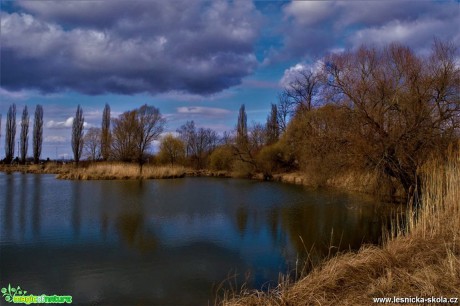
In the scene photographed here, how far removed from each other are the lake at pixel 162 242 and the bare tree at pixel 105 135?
817 inches

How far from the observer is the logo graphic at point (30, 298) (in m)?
4.75

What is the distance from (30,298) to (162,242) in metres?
3.13

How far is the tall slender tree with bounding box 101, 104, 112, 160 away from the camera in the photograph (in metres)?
34.5

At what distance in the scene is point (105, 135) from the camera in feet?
117

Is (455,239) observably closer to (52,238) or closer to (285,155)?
(52,238)

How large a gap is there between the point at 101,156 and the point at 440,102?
3041cm

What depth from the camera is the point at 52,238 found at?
7.95 meters

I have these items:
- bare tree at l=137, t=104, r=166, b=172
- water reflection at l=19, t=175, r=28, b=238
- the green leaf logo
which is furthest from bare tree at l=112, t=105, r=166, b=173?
the green leaf logo

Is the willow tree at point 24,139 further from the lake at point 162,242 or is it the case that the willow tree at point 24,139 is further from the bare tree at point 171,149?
the lake at point 162,242

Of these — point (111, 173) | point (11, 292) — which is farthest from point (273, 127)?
point (11, 292)

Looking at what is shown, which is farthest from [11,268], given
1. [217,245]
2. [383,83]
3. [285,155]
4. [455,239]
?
[285,155]

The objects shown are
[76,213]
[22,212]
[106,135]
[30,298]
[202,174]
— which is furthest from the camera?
[106,135]

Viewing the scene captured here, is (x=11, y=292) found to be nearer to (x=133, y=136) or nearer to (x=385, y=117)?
(x=385, y=117)

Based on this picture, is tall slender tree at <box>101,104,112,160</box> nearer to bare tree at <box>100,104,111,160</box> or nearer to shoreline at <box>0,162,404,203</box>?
bare tree at <box>100,104,111,160</box>
